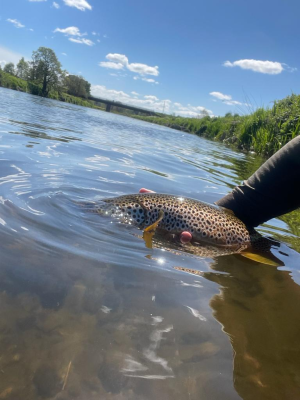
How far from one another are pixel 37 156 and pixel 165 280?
4418mm

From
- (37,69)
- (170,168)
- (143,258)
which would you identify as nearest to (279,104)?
(170,168)

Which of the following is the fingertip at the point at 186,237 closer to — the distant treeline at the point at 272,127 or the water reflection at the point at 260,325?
the water reflection at the point at 260,325

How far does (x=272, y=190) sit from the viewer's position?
3.33 meters

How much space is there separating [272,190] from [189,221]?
953 mm

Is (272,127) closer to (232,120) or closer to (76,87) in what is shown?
(232,120)

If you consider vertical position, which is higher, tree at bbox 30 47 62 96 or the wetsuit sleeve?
tree at bbox 30 47 62 96

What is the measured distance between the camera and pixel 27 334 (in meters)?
1.51

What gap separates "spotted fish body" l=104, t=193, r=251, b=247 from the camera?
3469mm

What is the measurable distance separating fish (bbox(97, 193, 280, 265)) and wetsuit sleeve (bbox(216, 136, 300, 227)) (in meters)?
0.21

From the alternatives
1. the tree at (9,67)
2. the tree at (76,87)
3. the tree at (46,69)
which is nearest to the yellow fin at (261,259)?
the tree at (46,69)

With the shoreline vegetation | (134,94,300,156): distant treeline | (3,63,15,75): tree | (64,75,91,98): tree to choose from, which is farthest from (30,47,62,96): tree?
(134,94,300,156): distant treeline

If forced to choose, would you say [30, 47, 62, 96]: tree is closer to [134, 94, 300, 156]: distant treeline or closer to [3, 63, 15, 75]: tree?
[3, 63, 15, 75]: tree

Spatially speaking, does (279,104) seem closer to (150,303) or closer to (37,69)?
(150,303)

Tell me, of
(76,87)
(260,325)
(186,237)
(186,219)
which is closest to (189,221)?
(186,219)
